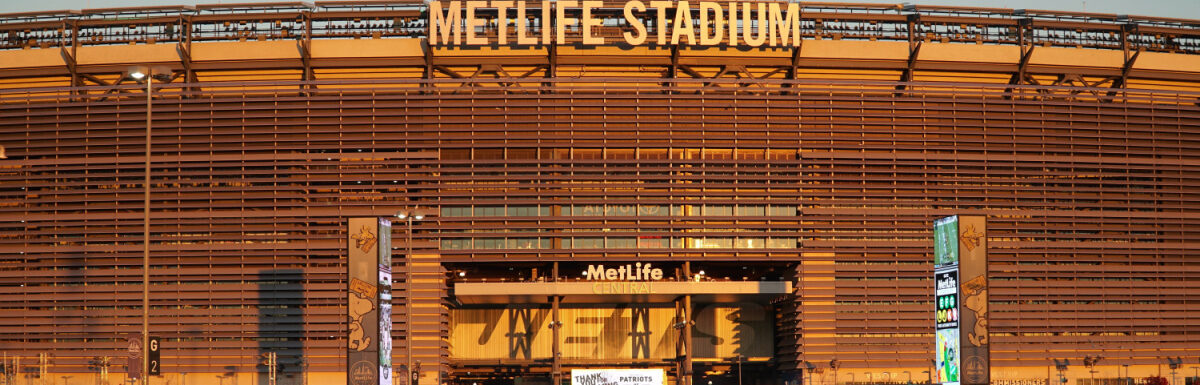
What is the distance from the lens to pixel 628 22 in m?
75.5

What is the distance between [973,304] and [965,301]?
53 centimetres

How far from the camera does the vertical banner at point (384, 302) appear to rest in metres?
57.3

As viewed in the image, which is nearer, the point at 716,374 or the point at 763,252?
the point at 763,252

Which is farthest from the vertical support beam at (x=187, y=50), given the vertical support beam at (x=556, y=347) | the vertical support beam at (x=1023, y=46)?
the vertical support beam at (x=1023, y=46)

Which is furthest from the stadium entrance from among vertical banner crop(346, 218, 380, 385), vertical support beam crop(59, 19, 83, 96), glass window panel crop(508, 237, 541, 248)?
vertical support beam crop(59, 19, 83, 96)

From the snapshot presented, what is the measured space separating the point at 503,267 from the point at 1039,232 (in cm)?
2982

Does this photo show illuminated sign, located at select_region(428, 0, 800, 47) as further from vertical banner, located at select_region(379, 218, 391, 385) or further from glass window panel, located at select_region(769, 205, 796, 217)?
vertical banner, located at select_region(379, 218, 391, 385)

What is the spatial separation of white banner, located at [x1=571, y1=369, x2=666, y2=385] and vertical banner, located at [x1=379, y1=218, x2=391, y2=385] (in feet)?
49.7

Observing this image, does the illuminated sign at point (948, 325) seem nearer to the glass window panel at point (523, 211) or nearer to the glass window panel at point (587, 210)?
the glass window panel at point (587, 210)

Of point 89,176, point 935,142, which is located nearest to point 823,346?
point 935,142

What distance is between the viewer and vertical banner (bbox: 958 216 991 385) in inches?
2164

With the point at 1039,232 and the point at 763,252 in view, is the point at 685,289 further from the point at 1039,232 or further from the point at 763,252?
the point at 1039,232

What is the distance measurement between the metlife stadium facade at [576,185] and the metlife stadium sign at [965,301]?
59.7ft

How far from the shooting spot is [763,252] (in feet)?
244
